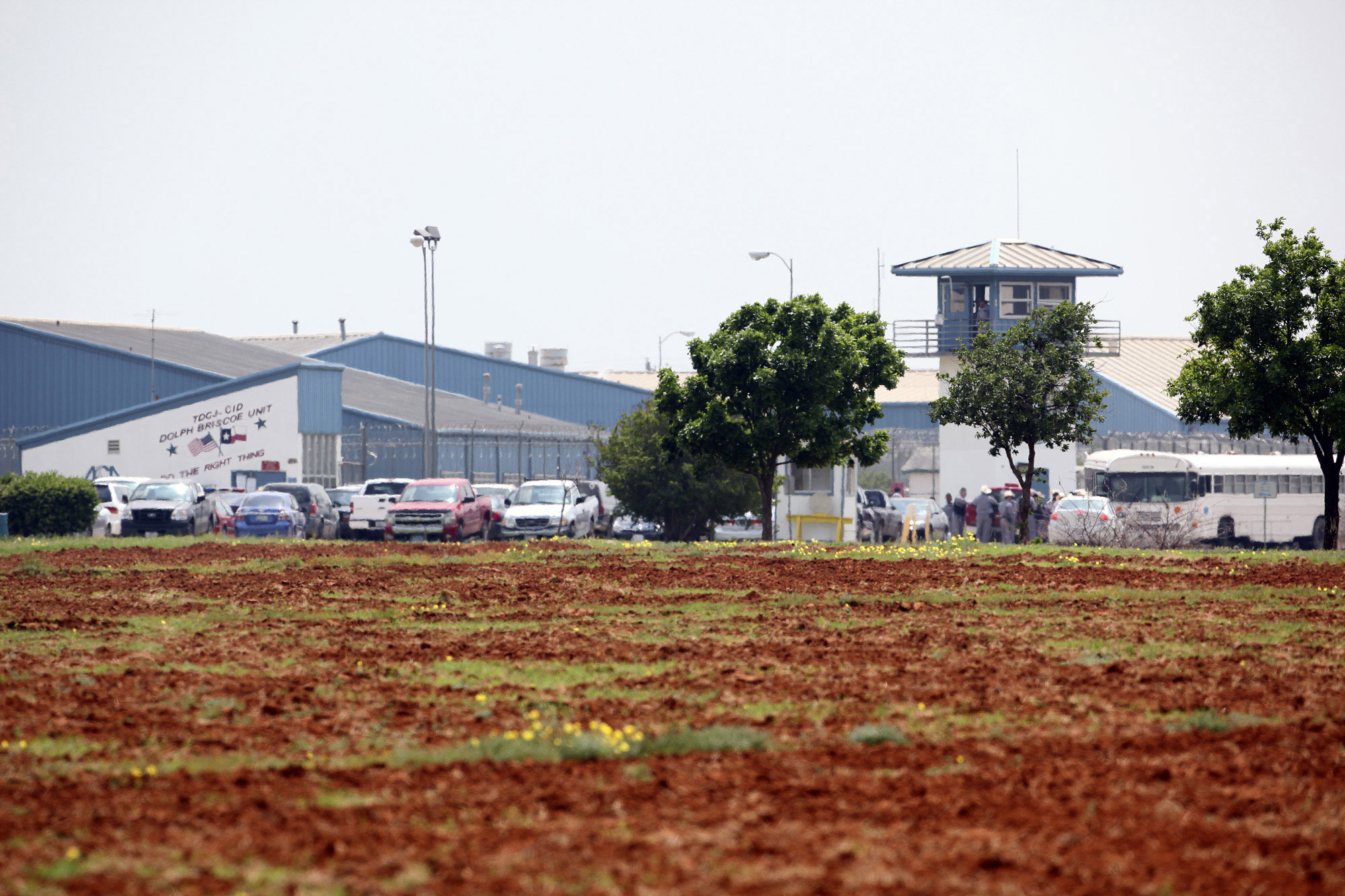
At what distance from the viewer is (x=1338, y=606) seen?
15.4 meters

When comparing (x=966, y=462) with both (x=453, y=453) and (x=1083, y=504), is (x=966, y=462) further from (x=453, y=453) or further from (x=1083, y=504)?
(x=453, y=453)

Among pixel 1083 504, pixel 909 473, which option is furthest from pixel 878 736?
pixel 909 473

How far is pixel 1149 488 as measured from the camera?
3934 cm

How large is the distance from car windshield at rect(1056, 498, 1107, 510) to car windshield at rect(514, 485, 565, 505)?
40.7ft

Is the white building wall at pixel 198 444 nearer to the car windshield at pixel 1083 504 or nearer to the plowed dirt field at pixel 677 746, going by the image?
the car windshield at pixel 1083 504

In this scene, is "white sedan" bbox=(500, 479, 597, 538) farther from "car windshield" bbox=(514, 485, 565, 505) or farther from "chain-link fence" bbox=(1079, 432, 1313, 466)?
"chain-link fence" bbox=(1079, 432, 1313, 466)

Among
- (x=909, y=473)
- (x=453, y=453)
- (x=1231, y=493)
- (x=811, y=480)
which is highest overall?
(x=453, y=453)

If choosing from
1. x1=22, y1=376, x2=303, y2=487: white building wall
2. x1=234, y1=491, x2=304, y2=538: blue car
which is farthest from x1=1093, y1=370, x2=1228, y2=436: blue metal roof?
x1=234, y1=491, x2=304, y2=538: blue car

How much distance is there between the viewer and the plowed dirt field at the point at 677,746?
5.48 meters

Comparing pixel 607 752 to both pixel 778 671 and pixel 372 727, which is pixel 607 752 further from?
pixel 778 671

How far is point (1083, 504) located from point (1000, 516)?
2018 millimetres

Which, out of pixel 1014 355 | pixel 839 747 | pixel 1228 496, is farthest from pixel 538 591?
pixel 1228 496

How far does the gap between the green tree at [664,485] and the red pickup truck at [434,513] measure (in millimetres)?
3622

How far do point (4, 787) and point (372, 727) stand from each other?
6.94 ft
